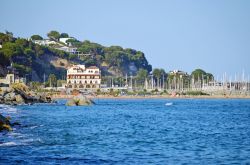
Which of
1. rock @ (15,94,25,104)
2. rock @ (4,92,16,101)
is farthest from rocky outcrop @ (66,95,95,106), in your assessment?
rock @ (4,92,16,101)

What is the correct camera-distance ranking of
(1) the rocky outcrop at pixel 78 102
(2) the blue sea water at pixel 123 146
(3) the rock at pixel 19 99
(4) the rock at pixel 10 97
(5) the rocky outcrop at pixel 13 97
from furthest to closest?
(1) the rocky outcrop at pixel 78 102 → (3) the rock at pixel 19 99 → (4) the rock at pixel 10 97 → (5) the rocky outcrop at pixel 13 97 → (2) the blue sea water at pixel 123 146

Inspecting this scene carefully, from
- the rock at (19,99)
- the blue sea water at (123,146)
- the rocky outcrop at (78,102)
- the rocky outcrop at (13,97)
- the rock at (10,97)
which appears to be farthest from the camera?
the rocky outcrop at (78,102)

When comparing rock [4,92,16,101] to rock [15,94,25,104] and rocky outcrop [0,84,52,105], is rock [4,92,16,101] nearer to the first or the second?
rocky outcrop [0,84,52,105]

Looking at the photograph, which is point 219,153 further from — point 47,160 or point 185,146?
point 47,160

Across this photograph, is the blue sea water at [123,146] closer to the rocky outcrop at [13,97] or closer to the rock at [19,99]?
the rocky outcrop at [13,97]

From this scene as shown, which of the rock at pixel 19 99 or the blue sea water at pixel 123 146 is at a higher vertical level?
the rock at pixel 19 99

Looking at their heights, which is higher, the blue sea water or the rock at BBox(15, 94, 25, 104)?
the rock at BBox(15, 94, 25, 104)

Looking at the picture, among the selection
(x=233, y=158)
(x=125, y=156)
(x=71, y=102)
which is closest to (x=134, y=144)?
(x=125, y=156)

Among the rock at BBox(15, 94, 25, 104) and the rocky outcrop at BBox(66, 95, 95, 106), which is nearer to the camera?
the rock at BBox(15, 94, 25, 104)

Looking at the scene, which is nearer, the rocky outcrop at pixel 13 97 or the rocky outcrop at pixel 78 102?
the rocky outcrop at pixel 13 97

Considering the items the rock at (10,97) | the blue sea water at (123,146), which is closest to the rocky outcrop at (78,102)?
the rock at (10,97)

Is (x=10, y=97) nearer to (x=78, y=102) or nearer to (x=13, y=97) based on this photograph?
(x=13, y=97)

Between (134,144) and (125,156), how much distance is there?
19.6 feet

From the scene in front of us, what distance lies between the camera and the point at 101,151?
3244 centimetres
